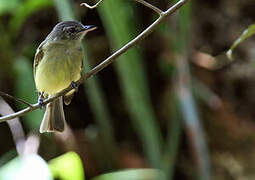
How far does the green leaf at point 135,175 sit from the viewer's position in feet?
11.9

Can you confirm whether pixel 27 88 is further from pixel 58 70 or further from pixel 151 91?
pixel 151 91

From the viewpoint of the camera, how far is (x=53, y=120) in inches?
133

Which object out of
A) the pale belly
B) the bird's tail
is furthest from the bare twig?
the pale belly

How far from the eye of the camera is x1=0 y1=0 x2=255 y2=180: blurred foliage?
Result: 407 centimetres

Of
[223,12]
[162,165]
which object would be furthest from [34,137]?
[223,12]

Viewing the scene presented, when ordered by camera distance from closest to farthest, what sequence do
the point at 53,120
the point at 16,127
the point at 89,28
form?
the point at 89,28 → the point at 53,120 → the point at 16,127

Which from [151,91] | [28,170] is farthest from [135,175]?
[151,91]

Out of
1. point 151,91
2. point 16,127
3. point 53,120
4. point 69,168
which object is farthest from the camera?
point 151,91

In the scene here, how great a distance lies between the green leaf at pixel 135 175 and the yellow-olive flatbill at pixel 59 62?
0.55 metres

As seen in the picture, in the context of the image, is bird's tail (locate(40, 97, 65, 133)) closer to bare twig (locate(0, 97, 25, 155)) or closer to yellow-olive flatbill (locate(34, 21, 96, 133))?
yellow-olive flatbill (locate(34, 21, 96, 133))

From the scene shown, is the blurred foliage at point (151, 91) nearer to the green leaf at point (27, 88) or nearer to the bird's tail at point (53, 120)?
the green leaf at point (27, 88)

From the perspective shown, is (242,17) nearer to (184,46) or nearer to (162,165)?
(184,46)

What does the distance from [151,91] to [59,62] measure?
2042mm

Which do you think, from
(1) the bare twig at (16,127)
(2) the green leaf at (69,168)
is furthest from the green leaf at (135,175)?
(1) the bare twig at (16,127)
